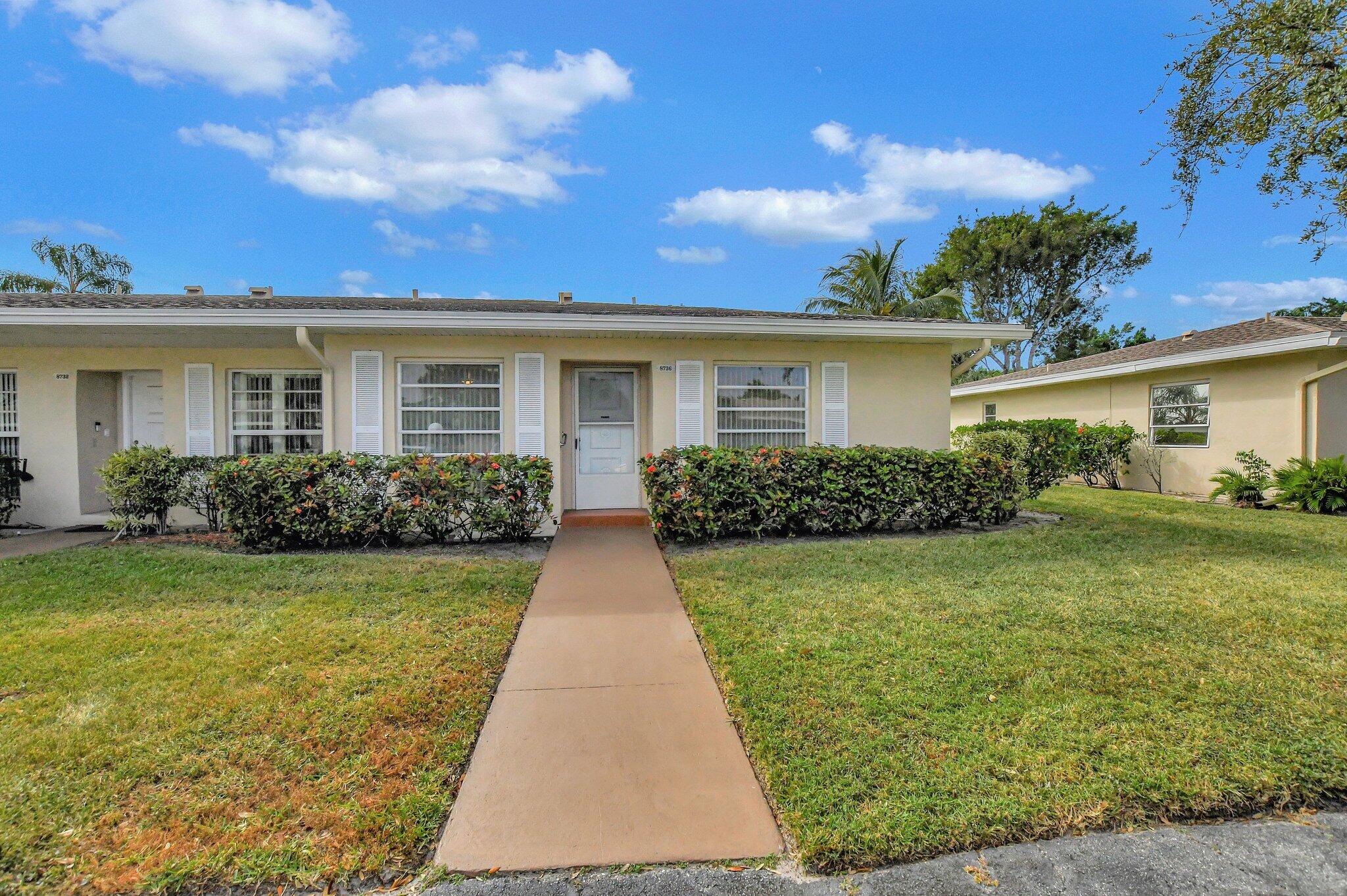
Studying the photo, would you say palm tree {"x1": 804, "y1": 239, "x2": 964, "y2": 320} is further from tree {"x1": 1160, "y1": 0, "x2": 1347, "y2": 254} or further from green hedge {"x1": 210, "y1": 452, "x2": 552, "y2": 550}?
green hedge {"x1": 210, "y1": 452, "x2": 552, "y2": 550}

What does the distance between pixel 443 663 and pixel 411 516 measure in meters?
3.39

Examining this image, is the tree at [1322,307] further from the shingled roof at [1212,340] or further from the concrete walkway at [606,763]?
the concrete walkway at [606,763]

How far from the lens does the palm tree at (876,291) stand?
813 inches

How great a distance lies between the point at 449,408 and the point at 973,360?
7.34 m

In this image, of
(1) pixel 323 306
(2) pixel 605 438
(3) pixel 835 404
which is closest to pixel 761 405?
(3) pixel 835 404

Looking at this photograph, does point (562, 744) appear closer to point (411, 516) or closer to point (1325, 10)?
point (411, 516)

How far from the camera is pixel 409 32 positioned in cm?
866

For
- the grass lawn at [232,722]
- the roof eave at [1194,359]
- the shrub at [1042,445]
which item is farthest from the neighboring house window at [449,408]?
the shrub at [1042,445]

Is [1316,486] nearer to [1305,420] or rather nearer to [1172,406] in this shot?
[1305,420]

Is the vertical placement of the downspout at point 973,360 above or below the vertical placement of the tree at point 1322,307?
below

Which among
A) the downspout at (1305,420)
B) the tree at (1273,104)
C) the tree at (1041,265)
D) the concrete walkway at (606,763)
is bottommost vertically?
the concrete walkway at (606,763)

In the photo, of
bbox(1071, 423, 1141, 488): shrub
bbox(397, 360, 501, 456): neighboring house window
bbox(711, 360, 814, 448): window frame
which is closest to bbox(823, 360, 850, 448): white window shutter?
bbox(711, 360, 814, 448): window frame

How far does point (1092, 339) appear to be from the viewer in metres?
27.5

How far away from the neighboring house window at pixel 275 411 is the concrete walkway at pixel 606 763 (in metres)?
5.58
